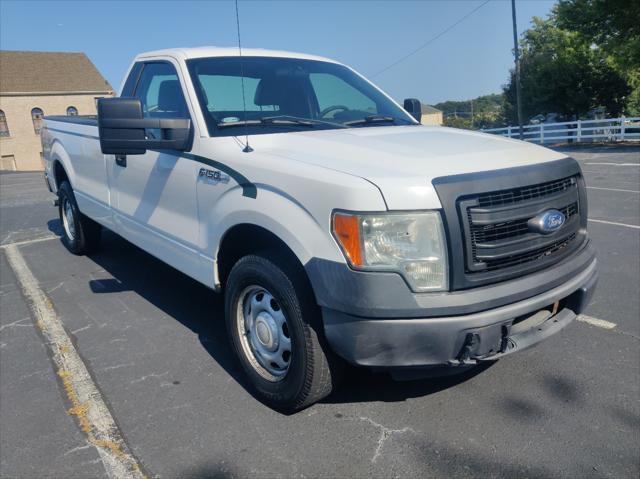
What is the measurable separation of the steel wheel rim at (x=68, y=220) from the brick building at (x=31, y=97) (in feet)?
136

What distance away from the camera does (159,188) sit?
3.81 metres

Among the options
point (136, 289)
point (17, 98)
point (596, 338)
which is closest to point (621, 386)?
point (596, 338)

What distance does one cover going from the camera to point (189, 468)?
245cm

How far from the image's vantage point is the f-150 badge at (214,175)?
3.06m

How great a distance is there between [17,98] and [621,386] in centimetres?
4775

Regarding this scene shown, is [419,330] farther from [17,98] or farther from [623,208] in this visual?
[17,98]

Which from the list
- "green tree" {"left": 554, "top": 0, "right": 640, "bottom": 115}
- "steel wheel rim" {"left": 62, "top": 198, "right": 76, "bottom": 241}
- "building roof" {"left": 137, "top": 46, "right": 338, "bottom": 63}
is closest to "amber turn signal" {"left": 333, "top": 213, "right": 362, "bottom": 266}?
"building roof" {"left": 137, "top": 46, "right": 338, "bottom": 63}

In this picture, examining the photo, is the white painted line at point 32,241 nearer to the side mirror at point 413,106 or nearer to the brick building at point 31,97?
the side mirror at point 413,106

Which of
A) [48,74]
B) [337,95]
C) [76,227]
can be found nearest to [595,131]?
[337,95]

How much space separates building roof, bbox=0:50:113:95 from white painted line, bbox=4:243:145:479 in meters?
44.3

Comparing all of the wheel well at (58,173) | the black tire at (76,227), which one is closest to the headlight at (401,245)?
the black tire at (76,227)

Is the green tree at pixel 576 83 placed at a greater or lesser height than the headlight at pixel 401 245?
greater

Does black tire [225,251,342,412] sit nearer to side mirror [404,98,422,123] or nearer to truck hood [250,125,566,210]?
truck hood [250,125,566,210]

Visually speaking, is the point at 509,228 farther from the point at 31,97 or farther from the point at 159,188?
the point at 31,97
